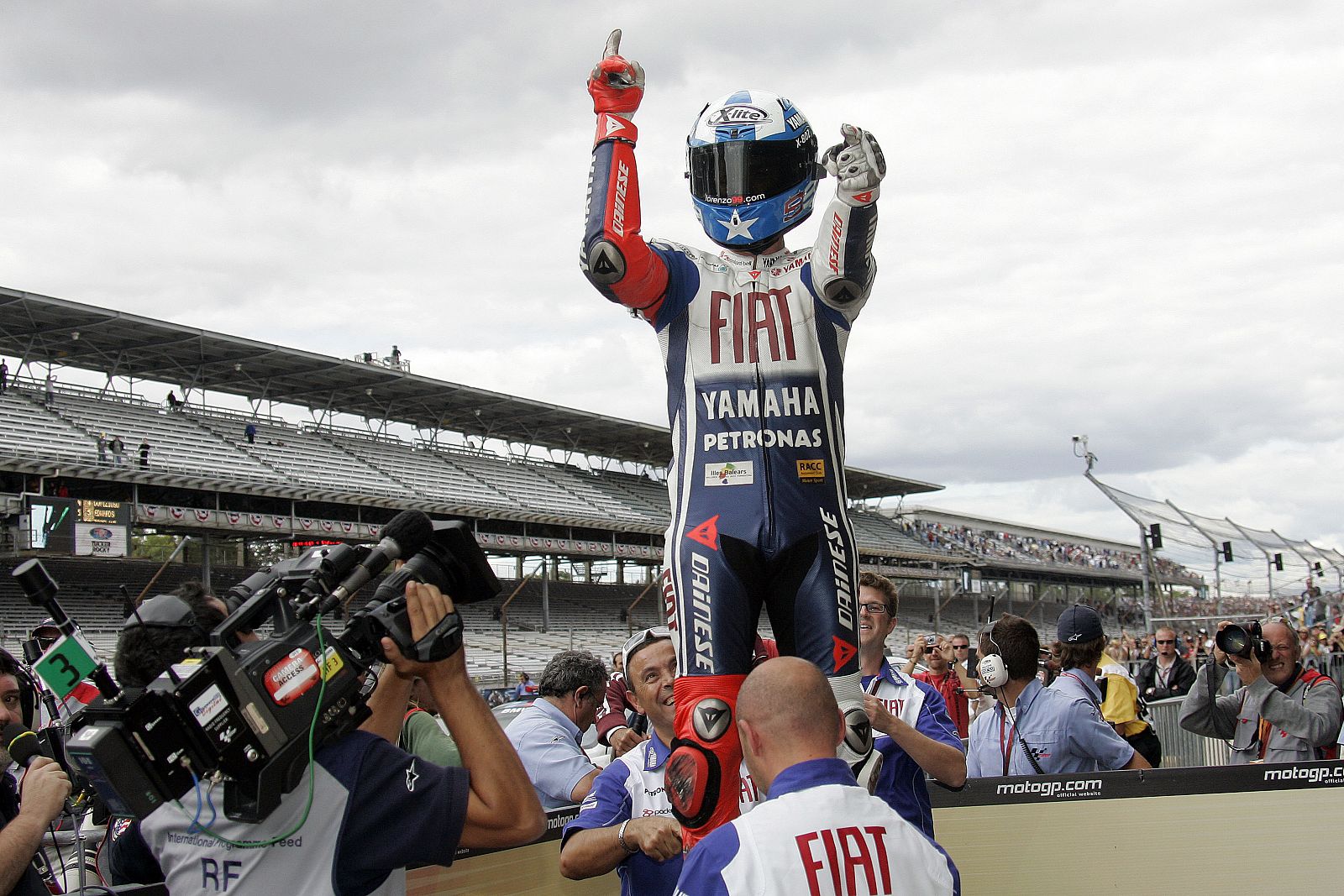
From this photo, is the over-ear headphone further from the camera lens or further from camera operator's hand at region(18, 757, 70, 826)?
camera operator's hand at region(18, 757, 70, 826)

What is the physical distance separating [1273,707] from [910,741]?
149 inches

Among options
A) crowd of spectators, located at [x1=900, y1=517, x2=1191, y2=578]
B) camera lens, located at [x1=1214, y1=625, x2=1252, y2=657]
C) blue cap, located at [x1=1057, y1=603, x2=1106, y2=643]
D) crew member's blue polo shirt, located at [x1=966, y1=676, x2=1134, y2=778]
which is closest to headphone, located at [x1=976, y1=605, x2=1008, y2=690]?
crew member's blue polo shirt, located at [x1=966, y1=676, x2=1134, y2=778]

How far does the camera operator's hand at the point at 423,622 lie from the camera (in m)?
2.59

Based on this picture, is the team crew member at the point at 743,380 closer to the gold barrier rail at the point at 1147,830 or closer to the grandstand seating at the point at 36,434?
the gold barrier rail at the point at 1147,830

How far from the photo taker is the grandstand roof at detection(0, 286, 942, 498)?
3012 cm

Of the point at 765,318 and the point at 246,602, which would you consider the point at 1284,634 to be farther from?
the point at 246,602

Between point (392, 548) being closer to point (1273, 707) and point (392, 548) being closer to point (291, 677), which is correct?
point (291, 677)

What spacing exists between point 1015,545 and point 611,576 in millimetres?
32750

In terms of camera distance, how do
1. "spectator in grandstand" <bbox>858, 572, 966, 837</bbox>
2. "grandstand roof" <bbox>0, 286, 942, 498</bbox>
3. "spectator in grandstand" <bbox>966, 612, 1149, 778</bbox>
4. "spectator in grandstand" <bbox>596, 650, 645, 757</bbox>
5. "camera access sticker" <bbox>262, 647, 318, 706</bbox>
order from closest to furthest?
"camera access sticker" <bbox>262, 647, 318, 706</bbox> < "spectator in grandstand" <bbox>858, 572, 966, 837</bbox> < "spectator in grandstand" <bbox>966, 612, 1149, 778</bbox> < "spectator in grandstand" <bbox>596, 650, 645, 757</bbox> < "grandstand roof" <bbox>0, 286, 942, 498</bbox>

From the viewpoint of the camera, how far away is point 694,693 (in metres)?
3.40

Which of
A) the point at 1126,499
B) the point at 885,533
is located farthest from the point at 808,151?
the point at 885,533

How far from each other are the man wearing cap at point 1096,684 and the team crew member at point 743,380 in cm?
260

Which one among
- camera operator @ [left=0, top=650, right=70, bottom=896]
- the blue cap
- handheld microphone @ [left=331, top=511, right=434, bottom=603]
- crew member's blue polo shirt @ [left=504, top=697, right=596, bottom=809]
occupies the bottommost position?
crew member's blue polo shirt @ [left=504, top=697, right=596, bottom=809]

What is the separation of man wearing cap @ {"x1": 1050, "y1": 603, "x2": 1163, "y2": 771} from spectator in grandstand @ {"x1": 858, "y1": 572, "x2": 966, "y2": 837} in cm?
154
